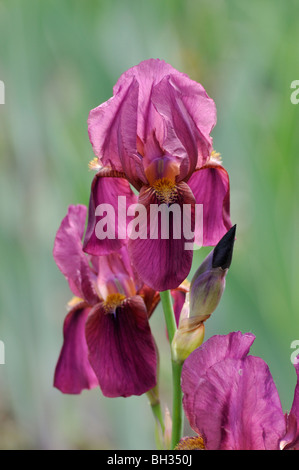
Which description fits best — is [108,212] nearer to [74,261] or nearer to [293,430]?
[74,261]

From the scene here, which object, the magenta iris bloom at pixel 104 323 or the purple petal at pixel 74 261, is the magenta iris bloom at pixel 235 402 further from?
the purple petal at pixel 74 261

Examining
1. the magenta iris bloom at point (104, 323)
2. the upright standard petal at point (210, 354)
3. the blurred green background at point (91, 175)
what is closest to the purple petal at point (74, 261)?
the magenta iris bloom at point (104, 323)

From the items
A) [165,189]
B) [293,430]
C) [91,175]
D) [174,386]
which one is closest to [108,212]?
[165,189]

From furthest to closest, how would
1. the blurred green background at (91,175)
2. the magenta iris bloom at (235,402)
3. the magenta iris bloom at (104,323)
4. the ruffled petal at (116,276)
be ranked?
1. the blurred green background at (91,175)
2. the ruffled petal at (116,276)
3. the magenta iris bloom at (104,323)
4. the magenta iris bloom at (235,402)

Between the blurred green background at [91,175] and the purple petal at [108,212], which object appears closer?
the purple petal at [108,212]

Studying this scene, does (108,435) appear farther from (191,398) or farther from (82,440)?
(191,398)

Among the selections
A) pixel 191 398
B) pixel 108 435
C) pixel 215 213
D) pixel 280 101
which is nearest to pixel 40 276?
pixel 108 435

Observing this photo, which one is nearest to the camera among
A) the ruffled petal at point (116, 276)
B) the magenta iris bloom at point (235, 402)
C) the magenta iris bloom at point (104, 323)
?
the magenta iris bloom at point (235, 402)

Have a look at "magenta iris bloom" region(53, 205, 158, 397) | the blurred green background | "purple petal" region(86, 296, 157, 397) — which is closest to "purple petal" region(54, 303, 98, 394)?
"magenta iris bloom" region(53, 205, 158, 397)
